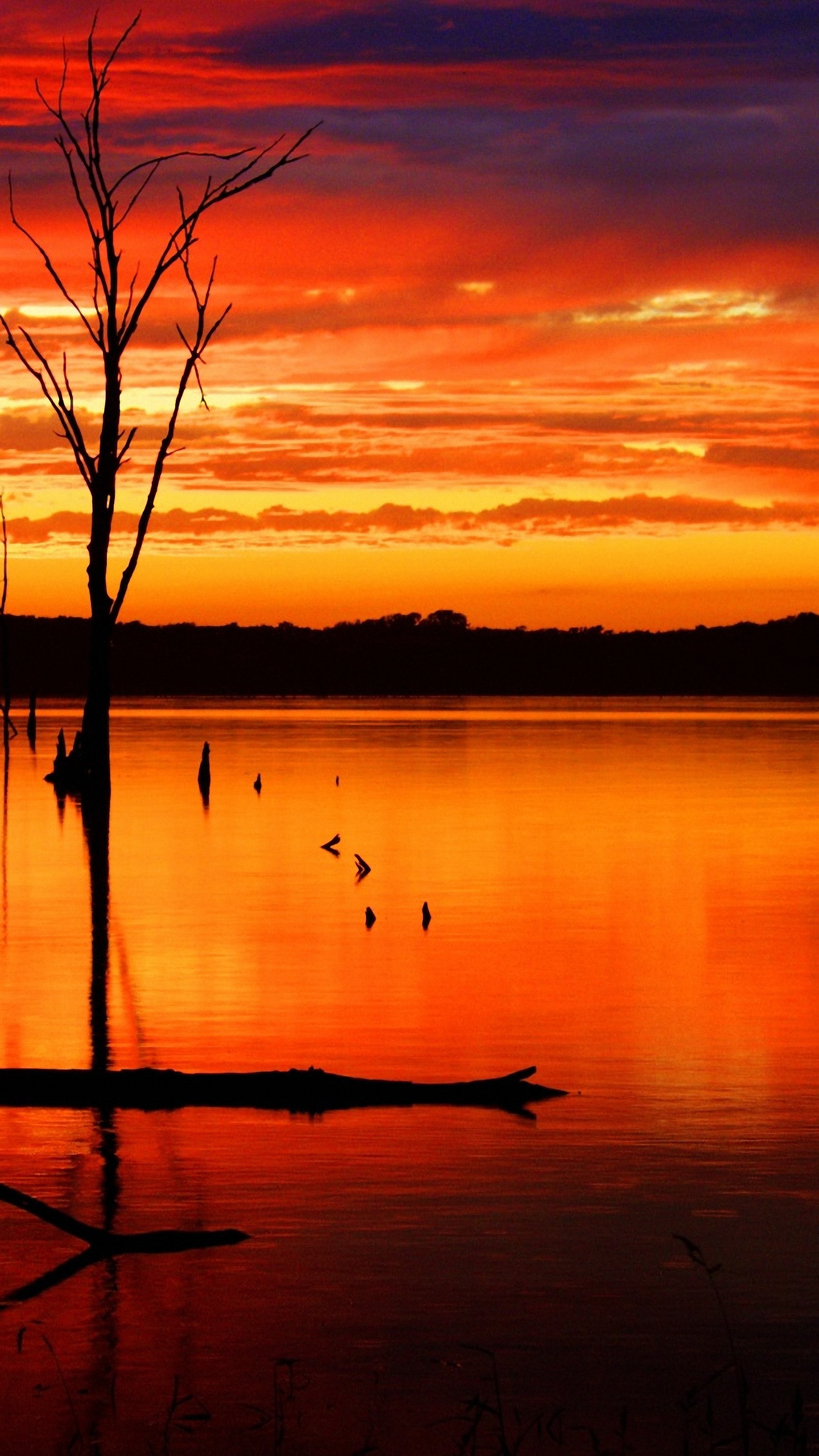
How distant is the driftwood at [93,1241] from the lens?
10.2 metres

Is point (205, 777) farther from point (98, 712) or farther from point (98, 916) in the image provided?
point (98, 916)

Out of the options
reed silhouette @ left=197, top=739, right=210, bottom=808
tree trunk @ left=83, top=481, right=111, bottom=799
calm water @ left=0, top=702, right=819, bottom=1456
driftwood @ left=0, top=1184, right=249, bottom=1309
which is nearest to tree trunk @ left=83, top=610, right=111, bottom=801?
tree trunk @ left=83, top=481, right=111, bottom=799

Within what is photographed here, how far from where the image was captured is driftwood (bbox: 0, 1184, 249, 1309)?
10.2 meters

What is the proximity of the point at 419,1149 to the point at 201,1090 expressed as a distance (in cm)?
183

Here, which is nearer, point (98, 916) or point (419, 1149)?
point (419, 1149)

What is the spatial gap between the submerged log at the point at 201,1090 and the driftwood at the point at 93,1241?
2.93 m

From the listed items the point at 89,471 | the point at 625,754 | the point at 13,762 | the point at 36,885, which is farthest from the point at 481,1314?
the point at 625,754

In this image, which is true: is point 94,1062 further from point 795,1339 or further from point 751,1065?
point 795,1339

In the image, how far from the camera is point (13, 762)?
7531 centimetres

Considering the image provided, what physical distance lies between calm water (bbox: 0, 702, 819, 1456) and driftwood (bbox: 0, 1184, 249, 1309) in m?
0.10

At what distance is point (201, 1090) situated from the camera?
47.0 feet

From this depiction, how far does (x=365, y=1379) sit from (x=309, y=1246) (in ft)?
6.38

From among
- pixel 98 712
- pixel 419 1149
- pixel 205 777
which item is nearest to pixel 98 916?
pixel 419 1149

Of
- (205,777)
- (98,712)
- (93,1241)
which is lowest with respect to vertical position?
(205,777)
